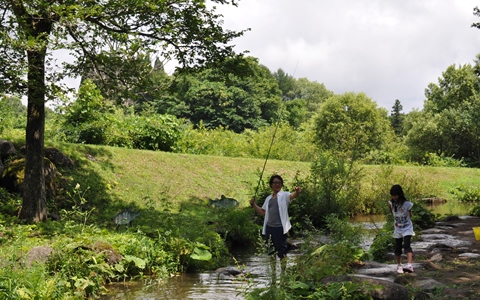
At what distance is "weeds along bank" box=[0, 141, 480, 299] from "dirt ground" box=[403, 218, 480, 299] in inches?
88.4

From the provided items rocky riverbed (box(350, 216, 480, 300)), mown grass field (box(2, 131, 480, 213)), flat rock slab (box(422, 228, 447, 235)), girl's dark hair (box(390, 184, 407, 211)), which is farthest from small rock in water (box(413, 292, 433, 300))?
mown grass field (box(2, 131, 480, 213))

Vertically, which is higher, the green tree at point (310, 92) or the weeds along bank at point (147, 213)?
the green tree at point (310, 92)

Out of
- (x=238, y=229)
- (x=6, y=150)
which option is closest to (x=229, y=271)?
(x=238, y=229)

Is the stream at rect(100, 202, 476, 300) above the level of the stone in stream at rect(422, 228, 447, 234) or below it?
below

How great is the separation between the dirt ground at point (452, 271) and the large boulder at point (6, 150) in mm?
11265

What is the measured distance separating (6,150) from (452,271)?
39.0ft

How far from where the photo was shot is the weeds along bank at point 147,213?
5789mm

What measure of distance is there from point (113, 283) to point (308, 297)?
146 inches

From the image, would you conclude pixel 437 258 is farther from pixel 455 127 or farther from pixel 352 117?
pixel 352 117

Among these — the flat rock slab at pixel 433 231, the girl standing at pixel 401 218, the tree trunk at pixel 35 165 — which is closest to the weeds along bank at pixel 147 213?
the tree trunk at pixel 35 165

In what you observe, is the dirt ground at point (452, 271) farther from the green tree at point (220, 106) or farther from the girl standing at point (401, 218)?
the green tree at point (220, 106)

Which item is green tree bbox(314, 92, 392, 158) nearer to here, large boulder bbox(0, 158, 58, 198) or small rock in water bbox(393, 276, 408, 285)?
large boulder bbox(0, 158, 58, 198)

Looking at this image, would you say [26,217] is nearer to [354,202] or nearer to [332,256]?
[332,256]

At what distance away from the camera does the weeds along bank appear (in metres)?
5.79
